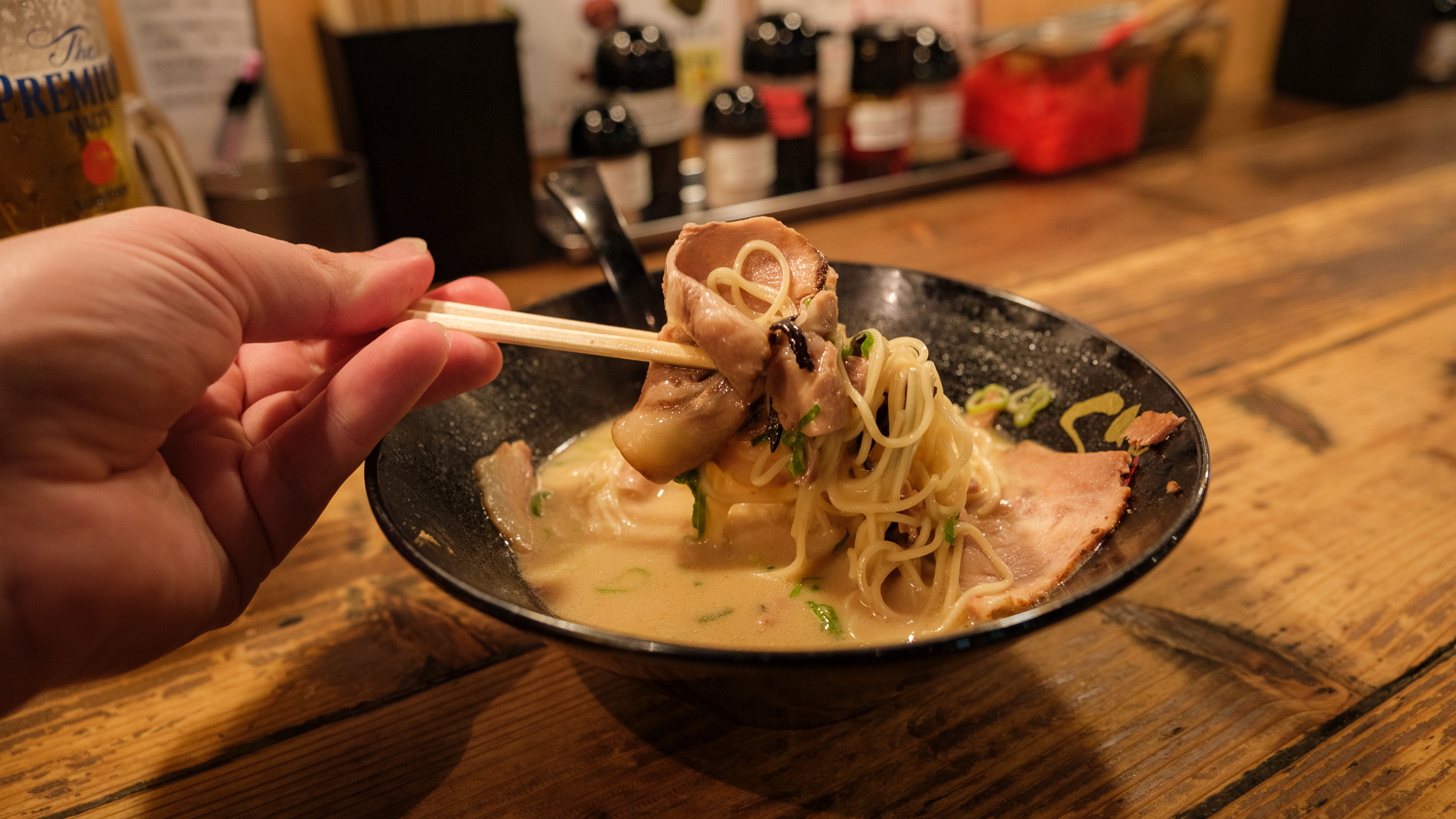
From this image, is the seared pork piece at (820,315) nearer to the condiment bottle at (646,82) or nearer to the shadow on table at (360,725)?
the shadow on table at (360,725)

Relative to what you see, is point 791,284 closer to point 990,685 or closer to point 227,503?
point 990,685

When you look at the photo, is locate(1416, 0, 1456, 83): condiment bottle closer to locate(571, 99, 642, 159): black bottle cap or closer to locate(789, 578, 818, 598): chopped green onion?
locate(571, 99, 642, 159): black bottle cap

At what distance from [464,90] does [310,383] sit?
5.32ft

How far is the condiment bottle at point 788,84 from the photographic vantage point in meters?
3.15

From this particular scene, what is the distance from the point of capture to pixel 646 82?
302 centimetres

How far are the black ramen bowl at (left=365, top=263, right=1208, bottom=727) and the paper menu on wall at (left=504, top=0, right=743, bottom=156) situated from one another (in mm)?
1709

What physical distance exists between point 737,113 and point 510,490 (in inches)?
76.5

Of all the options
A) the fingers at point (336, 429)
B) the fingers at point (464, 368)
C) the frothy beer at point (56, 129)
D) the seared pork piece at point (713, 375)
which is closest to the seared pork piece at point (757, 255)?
the seared pork piece at point (713, 375)

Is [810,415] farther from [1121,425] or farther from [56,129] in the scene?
[56,129]

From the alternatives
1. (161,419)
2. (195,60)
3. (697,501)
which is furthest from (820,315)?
(195,60)

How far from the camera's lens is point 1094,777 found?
1.18 m

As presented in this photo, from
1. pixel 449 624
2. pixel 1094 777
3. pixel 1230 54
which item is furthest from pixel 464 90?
pixel 1230 54

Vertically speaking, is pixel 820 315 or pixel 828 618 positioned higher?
pixel 820 315

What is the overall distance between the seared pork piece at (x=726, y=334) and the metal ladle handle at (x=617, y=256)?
0.42 m
